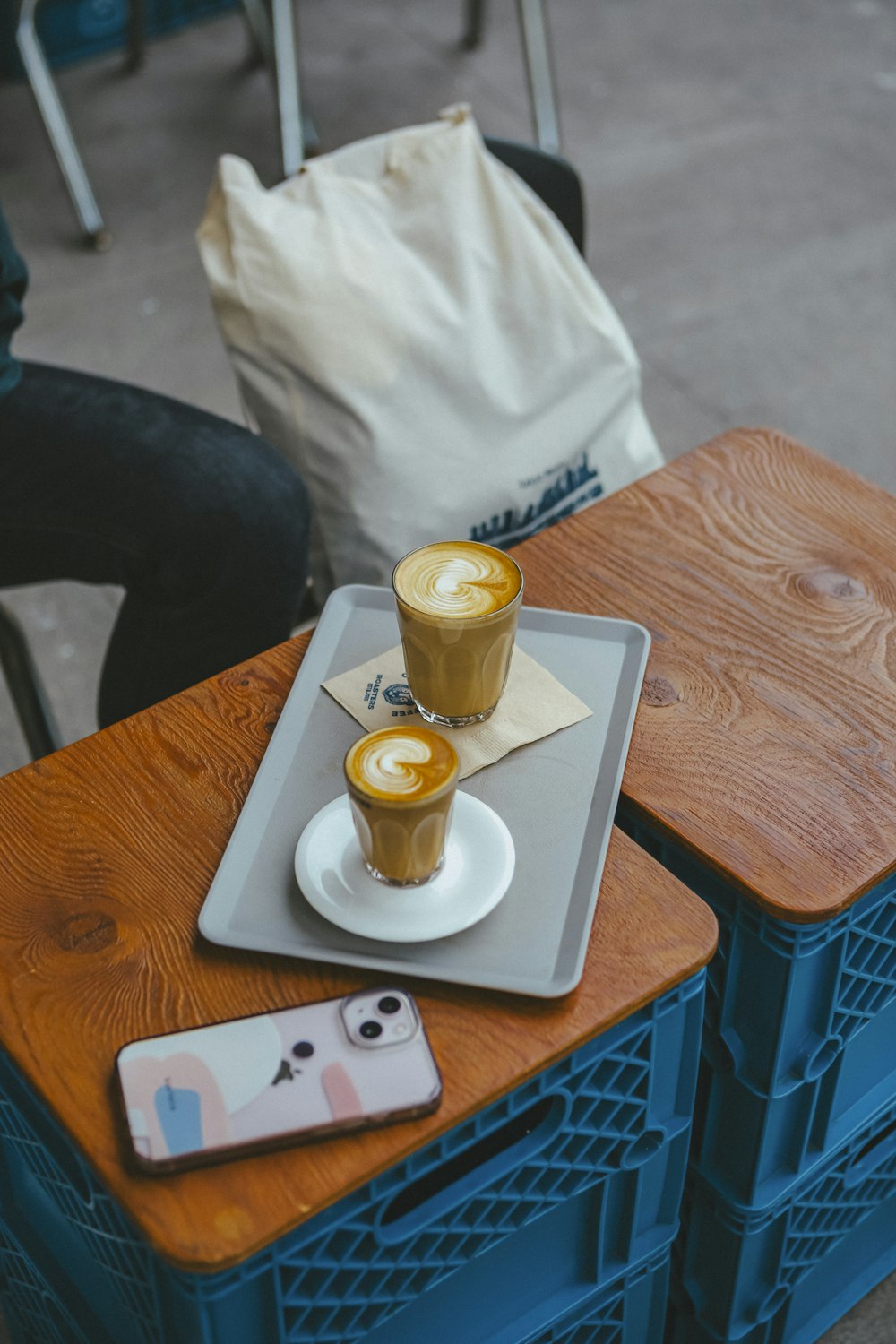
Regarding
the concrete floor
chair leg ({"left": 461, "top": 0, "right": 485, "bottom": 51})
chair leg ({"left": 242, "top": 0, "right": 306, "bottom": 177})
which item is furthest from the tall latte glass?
chair leg ({"left": 461, "top": 0, "right": 485, "bottom": 51})

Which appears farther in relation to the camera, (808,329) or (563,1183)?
(808,329)

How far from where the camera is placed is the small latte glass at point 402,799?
0.66 m

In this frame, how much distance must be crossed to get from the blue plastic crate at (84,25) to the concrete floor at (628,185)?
4cm

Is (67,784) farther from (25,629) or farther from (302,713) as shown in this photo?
(25,629)

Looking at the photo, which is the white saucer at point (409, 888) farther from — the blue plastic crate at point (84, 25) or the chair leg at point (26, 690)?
the blue plastic crate at point (84, 25)

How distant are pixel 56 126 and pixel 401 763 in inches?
88.2

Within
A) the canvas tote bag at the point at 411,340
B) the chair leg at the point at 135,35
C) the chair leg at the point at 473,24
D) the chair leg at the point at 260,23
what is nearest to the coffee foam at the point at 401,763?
the canvas tote bag at the point at 411,340

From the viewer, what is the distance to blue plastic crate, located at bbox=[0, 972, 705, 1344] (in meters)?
0.63

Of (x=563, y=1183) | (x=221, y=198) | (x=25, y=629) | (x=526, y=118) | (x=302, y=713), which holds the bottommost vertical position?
(x=25, y=629)

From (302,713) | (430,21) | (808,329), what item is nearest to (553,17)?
(430,21)

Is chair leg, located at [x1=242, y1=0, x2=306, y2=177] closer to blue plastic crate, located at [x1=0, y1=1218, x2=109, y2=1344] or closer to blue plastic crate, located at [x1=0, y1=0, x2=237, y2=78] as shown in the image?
blue plastic crate, located at [x1=0, y1=0, x2=237, y2=78]

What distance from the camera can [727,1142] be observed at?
2.80 feet

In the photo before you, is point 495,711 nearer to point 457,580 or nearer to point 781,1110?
point 457,580

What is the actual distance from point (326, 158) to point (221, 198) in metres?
0.13
